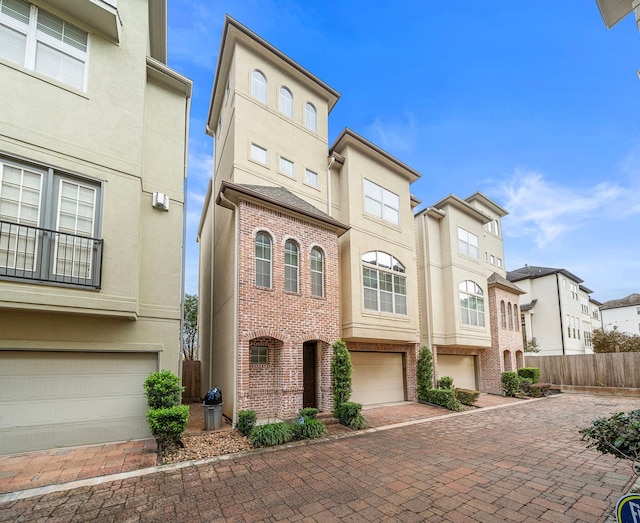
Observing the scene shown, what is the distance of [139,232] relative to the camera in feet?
26.8

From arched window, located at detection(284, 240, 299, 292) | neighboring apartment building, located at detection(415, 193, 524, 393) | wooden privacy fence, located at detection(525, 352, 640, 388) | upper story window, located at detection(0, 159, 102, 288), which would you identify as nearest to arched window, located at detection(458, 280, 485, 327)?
neighboring apartment building, located at detection(415, 193, 524, 393)

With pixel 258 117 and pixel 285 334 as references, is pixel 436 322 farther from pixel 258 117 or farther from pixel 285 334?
pixel 258 117

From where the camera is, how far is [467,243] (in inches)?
716

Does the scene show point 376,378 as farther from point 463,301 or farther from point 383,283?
point 463,301

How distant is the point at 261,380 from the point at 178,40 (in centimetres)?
1253

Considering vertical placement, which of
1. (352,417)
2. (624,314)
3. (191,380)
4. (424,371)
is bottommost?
(352,417)

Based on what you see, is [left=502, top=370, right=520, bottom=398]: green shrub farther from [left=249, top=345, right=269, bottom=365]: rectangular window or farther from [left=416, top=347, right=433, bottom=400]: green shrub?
[left=249, top=345, right=269, bottom=365]: rectangular window

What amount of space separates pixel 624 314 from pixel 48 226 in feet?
179

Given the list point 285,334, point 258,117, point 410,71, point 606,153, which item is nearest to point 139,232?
point 285,334

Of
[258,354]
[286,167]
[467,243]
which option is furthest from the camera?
[467,243]

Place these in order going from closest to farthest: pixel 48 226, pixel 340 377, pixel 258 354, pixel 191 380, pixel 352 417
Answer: pixel 48 226 < pixel 352 417 < pixel 258 354 < pixel 340 377 < pixel 191 380

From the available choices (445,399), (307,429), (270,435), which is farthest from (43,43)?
(445,399)

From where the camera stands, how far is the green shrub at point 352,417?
9449mm

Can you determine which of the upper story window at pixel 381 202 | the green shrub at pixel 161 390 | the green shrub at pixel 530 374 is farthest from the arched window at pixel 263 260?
the green shrub at pixel 530 374
